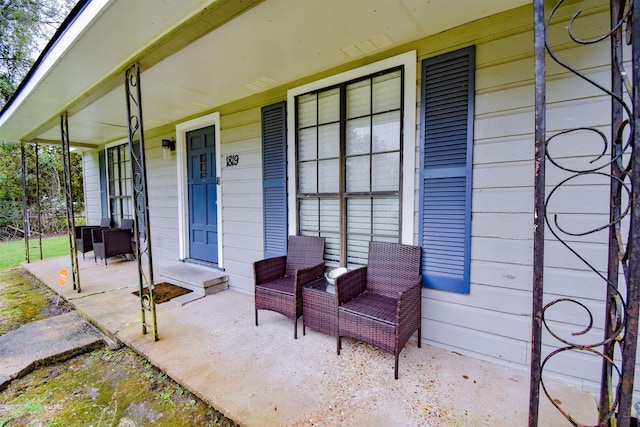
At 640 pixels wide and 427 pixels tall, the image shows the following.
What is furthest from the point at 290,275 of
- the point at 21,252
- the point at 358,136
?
the point at 21,252

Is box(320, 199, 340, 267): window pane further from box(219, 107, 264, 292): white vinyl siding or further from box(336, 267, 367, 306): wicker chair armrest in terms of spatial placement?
box(219, 107, 264, 292): white vinyl siding

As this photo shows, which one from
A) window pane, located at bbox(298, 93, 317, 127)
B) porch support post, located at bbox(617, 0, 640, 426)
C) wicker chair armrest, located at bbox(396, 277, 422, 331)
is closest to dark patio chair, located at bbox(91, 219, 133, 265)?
window pane, located at bbox(298, 93, 317, 127)

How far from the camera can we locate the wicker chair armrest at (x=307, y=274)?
247 centimetres

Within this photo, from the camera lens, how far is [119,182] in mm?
5852

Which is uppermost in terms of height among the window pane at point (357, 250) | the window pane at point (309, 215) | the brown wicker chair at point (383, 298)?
the window pane at point (309, 215)

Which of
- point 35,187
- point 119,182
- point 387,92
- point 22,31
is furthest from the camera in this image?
point 35,187

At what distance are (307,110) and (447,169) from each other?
1.60 m

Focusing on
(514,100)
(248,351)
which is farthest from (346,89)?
(248,351)

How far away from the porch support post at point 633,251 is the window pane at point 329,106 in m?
2.15

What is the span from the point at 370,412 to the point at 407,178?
168cm

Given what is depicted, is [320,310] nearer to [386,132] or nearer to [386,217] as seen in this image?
[386,217]

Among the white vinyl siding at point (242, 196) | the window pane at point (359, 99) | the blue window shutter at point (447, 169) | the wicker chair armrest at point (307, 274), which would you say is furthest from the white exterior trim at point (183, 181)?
the blue window shutter at point (447, 169)

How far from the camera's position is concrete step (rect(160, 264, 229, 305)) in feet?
11.5

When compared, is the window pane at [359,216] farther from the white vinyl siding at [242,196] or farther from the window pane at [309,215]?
the white vinyl siding at [242,196]
